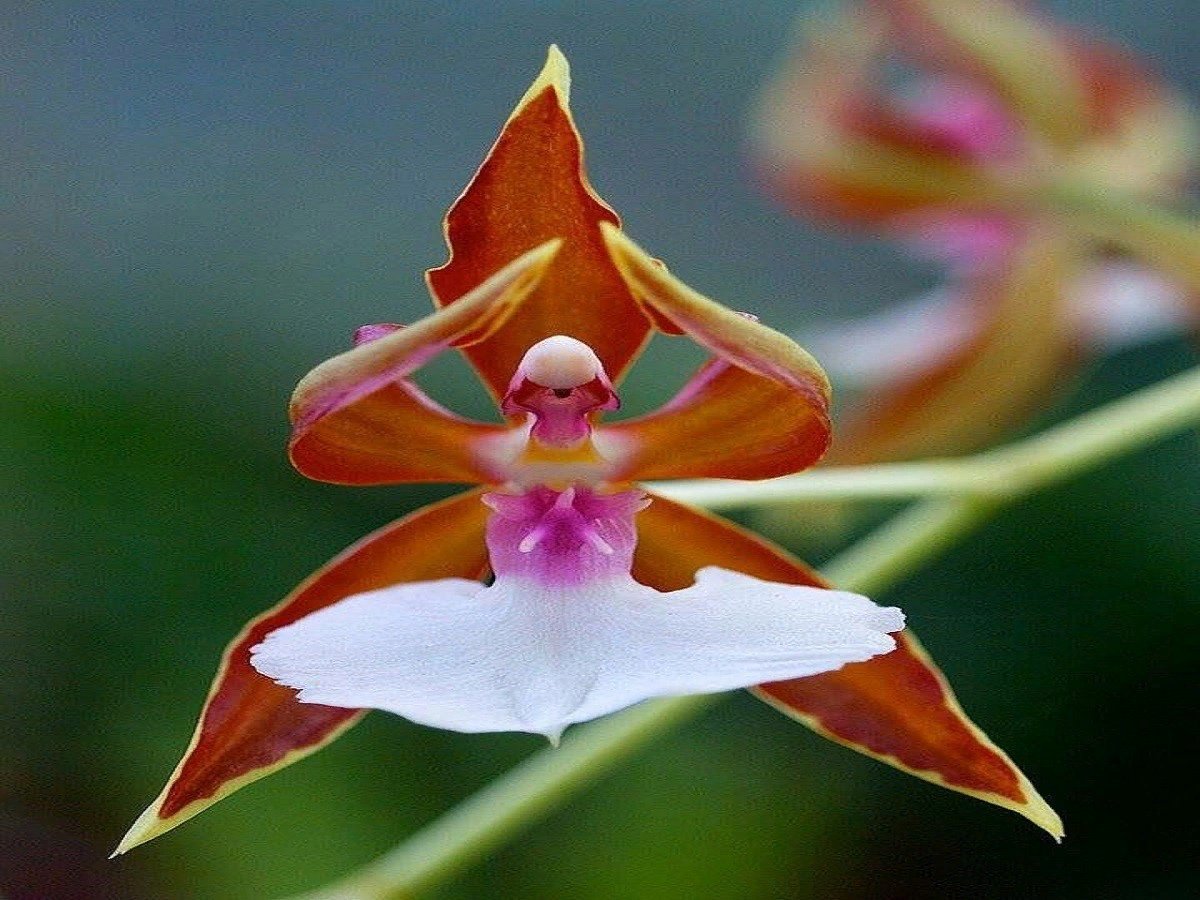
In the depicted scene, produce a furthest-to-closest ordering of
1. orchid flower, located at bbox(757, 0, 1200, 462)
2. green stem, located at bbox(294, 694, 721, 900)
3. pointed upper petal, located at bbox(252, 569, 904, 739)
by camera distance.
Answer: orchid flower, located at bbox(757, 0, 1200, 462) < green stem, located at bbox(294, 694, 721, 900) < pointed upper petal, located at bbox(252, 569, 904, 739)

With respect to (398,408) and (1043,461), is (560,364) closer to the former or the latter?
(398,408)

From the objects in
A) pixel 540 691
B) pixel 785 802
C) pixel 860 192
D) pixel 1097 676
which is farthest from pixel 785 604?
pixel 1097 676

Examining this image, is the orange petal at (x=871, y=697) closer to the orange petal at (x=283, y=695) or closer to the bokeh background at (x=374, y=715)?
the orange petal at (x=283, y=695)

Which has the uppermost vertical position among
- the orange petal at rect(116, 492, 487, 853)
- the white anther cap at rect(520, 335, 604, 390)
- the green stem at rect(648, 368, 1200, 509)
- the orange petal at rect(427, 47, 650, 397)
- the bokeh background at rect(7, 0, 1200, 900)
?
the orange petal at rect(427, 47, 650, 397)

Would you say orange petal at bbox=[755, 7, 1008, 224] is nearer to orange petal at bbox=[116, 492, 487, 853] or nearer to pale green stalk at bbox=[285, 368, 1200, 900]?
pale green stalk at bbox=[285, 368, 1200, 900]

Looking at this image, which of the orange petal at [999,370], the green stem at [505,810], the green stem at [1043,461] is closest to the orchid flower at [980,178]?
the orange petal at [999,370]

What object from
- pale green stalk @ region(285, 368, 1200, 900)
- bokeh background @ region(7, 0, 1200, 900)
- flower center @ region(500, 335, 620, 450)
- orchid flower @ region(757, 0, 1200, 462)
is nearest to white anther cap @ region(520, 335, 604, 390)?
flower center @ region(500, 335, 620, 450)
